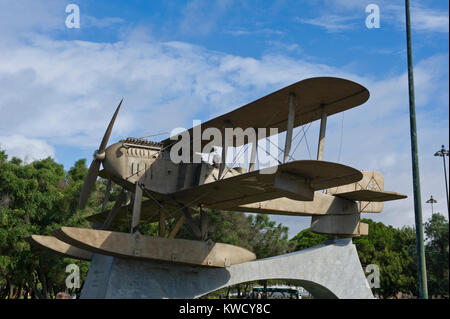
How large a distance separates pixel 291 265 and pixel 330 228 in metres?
2.70

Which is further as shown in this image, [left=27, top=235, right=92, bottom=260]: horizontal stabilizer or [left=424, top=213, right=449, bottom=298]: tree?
[left=424, top=213, right=449, bottom=298]: tree

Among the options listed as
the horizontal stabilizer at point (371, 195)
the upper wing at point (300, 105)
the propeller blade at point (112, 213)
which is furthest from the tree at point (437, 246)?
the propeller blade at point (112, 213)

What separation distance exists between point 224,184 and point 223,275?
4532mm

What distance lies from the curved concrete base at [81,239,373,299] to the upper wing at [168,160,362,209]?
2.83 m

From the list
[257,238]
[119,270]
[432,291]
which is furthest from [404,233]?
[119,270]

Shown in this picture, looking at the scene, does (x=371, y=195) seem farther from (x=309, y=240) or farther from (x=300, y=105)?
(x=309, y=240)

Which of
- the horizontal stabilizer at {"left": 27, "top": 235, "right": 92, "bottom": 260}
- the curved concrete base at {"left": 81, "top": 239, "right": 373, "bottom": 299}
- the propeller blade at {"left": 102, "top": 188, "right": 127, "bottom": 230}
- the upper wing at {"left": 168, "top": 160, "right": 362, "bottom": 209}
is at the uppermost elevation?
the upper wing at {"left": 168, "top": 160, "right": 362, "bottom": 209}

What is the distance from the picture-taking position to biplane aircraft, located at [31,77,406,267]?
1406 centimetres

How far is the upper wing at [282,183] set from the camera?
13117mm

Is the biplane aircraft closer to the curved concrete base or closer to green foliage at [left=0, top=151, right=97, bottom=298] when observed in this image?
the curved concrete base

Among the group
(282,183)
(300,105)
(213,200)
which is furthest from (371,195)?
(282,183)

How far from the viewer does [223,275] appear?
712 inches

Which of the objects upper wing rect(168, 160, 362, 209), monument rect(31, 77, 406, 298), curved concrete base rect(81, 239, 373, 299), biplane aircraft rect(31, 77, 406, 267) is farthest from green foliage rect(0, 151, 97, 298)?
upper wing rect(168, 160, 362, 209)
